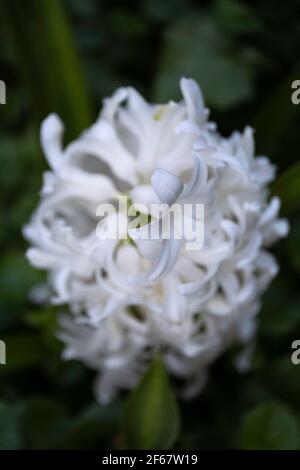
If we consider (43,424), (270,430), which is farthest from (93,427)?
(270,430)

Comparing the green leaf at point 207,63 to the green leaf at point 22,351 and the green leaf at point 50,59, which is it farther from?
the green leaf at point 22,351

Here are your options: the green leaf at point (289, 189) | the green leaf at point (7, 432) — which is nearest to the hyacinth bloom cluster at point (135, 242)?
the green leaf at point (289, 189)

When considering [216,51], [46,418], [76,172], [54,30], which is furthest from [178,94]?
[46,418]

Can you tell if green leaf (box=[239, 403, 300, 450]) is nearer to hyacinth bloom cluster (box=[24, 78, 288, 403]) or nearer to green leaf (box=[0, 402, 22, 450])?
hyacinth bloom cluster (box=[24, 78, 288, 403])

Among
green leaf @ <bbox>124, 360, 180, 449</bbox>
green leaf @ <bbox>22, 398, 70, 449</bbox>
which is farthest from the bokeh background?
green leaf @ <bbox>124, 360, 180, 449</bbox>

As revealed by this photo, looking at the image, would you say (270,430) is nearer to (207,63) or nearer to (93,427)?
(93,427)

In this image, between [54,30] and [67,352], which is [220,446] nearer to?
[67,352]
